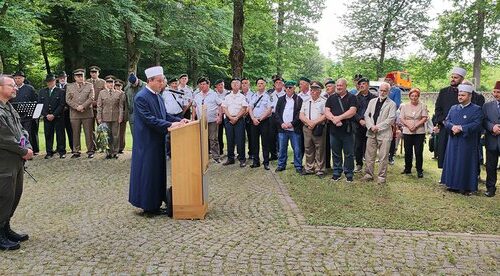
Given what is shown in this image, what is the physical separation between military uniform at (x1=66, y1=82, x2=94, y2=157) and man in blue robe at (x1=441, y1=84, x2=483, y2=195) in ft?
27.9

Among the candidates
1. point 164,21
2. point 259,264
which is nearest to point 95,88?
point 259,264

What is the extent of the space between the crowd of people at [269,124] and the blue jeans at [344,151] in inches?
0.8

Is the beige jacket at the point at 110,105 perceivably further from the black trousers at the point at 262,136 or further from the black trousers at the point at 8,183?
the black trousers at the point at 8,183

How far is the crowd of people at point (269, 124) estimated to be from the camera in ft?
21.2

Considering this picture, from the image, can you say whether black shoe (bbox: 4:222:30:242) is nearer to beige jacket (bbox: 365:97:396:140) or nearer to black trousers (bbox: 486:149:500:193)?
beige jacket (bbox: 365:97:396:140)

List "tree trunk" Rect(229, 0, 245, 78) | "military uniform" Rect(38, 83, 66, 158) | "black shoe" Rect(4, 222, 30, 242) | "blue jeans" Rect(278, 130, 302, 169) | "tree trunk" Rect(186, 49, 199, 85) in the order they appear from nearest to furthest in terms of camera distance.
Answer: "black shoe" Rect(4, 222, 30, 242), "blue jeans" Rect(278, 130, 302, 169), "military uniform" Rect(38, 83, 66, 158), "tree trunk" Rect(229, 0, 245, 78), "tree trunk" Rect(186, 49, 199, 85)

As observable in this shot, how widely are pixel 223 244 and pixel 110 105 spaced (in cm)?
751

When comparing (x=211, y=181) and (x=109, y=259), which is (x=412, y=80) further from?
(x=109, y=259)

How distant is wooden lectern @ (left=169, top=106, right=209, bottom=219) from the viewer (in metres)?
6.24

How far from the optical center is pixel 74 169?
10.2 m

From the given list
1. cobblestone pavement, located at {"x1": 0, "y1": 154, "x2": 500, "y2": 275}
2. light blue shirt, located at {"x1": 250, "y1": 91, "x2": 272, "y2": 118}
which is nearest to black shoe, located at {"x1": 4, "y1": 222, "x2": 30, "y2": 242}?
cobblestone pavement, located at {"x1": 0, "y1": 154, "x2": 500, "y2": 275}

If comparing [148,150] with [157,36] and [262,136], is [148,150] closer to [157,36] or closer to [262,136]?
[262,136]

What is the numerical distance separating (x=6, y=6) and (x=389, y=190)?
12248mm

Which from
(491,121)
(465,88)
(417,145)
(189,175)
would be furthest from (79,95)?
(491,121)
